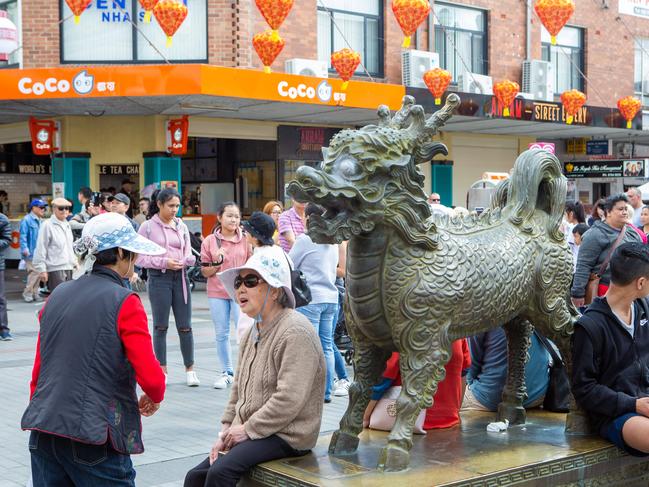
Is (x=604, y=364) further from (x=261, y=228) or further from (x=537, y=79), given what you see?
(x=537, y=79)

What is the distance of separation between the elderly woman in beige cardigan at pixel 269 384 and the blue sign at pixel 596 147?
2325 centimetres

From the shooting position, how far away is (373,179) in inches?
150

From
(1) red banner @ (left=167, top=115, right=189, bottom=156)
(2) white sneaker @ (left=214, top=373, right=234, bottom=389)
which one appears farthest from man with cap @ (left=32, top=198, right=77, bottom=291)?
(1) red banner @ (left=167, top=115, right=189, bottom=156)

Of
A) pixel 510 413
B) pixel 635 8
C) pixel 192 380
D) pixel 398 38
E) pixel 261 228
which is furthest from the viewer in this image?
pixel 635 8

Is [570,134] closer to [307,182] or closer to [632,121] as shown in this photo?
[632,121]

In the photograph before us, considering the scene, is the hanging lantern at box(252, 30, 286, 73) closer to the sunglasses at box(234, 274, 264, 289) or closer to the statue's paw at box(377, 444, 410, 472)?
the sunglasses at box(234, 274, 264, 289)

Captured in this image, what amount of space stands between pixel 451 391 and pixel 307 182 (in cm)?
186

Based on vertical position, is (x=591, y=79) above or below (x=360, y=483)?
above

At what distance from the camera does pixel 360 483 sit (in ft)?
12.5

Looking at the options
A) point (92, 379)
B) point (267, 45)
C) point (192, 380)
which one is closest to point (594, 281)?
point (192, 380)

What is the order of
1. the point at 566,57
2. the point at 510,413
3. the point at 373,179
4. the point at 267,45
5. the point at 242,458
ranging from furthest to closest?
1. the point at 566,57
2. the point at 267,45
3. the point at 510,413
4. the point at 242,458
5. the point at 373,179

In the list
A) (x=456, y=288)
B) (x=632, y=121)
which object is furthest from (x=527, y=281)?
(x=632, y=121)

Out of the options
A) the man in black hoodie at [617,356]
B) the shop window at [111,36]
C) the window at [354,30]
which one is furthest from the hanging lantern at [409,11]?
the man in black hoodie at [617,356]

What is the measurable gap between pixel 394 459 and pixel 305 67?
51.0 ft
